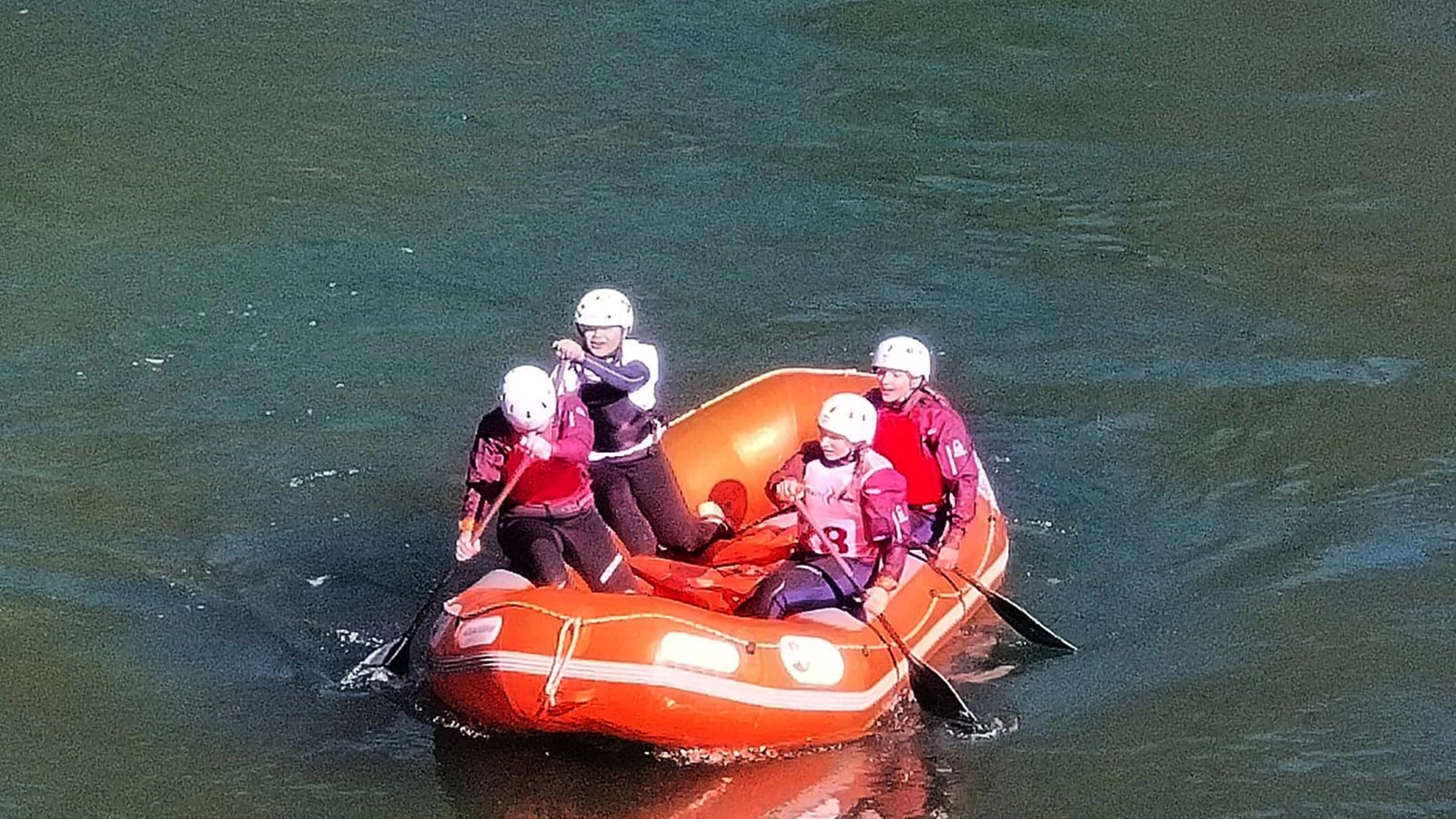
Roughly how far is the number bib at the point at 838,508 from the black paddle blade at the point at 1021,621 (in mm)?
667

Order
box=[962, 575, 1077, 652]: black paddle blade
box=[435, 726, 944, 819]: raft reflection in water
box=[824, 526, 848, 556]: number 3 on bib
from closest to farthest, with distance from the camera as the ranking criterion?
box=[435, 726, 944, 819]: raft reflection in water, box=[824, 526, 848, 556]: number 3 on bib, box=[962, 575, 1077, 652]: black paddle blade

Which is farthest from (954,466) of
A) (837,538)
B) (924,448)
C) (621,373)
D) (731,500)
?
(621,373)

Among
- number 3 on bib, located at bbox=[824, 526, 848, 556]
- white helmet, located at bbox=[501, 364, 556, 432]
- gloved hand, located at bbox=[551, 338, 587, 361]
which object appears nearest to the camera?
white helmet, located at bbox=[501, 364, 556, 432]

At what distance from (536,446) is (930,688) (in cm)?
188

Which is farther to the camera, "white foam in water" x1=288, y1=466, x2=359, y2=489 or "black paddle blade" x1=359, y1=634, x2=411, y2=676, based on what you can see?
"white foam in water" x1=288, y1=466, x2=359, y2=489

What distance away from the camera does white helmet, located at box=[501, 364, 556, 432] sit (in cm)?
760

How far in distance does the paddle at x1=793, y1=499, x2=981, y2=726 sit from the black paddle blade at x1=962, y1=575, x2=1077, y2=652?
65 centimetres

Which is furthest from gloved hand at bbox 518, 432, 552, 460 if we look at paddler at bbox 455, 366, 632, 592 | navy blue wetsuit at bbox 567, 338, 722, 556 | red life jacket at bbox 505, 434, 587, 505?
navy blue wetsuit at bbox 567, 338, 722, 556

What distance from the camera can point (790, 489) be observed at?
8266 millimetres

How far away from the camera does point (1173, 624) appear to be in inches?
362

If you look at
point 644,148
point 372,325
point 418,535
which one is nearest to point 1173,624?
point 418,535

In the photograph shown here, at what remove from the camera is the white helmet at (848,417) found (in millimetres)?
8180

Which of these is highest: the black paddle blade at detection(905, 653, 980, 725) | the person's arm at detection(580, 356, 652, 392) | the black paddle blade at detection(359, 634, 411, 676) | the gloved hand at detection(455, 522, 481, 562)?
the person's arm at detection(580, 356, 652, 392)

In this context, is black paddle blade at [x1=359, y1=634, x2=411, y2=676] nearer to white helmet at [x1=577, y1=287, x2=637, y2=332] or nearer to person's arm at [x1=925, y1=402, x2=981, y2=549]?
white helmet at [x1=577, y1=287, x2=637, y2=332]
